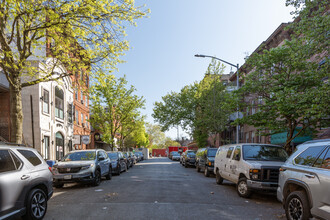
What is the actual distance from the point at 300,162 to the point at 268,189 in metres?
2.93

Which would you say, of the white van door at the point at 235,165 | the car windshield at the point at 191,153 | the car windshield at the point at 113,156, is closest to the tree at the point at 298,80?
the white van door at the point at 235,165

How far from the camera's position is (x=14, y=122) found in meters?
10.5

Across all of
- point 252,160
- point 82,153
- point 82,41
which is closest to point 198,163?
point 82,153

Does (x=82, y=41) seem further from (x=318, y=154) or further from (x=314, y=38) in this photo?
(x=318, y=154)

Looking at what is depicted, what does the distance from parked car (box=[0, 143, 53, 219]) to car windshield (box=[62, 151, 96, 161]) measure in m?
6.02

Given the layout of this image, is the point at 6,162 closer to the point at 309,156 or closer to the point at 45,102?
the point at 309,156

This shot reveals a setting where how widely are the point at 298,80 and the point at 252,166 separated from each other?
505 cm

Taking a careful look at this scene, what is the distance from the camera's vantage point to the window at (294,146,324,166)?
548 cm

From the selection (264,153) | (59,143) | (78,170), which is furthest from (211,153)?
(59,143)

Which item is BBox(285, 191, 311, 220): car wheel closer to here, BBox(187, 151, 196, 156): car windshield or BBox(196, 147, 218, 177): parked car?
BBox(196, 147, 218, 177): parked car

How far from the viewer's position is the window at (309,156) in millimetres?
5484

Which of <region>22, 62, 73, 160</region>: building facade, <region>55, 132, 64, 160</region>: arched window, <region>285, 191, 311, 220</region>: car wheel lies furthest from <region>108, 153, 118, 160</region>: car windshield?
<region>285, 191, 311, 220</region>: car wheel

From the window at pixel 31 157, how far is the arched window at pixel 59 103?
57.9 ft

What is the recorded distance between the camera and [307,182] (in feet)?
17.5
